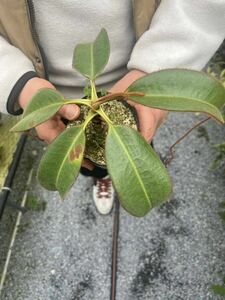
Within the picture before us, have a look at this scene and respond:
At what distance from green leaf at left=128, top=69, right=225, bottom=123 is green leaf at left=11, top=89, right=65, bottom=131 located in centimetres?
12

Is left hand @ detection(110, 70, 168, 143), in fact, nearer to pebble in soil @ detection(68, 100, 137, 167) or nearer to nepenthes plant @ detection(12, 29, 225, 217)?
pebble in soil @ detection(68, 100, 137, 167)

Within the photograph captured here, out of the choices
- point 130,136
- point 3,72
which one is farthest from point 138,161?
point 3,72

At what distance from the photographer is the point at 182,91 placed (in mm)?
582

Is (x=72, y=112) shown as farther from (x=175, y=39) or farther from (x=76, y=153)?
(x=175, y=39)

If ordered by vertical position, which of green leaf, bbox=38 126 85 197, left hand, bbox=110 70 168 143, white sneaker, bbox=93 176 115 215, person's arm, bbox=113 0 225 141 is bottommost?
white sneaker, bbox=93 176 115 215

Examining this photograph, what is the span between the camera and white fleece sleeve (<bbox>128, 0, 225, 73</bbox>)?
0.78 metres

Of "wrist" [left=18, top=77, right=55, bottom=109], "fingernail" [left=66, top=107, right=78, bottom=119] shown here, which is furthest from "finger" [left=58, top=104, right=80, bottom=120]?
"wrist" [left=18, top=77, right=55, bottom=109]

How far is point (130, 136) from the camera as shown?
60cm

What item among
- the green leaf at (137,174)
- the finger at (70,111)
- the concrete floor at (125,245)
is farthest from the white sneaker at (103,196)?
the green leaf at (137,174)

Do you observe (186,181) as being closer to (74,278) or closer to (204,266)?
(204,266)

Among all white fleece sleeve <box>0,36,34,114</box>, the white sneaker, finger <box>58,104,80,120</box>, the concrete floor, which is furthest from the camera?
the white sneaker

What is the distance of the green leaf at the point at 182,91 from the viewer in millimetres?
556

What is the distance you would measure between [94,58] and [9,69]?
189mm

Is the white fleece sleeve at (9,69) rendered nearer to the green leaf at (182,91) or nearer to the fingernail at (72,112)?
the fingernail at (72,112)
